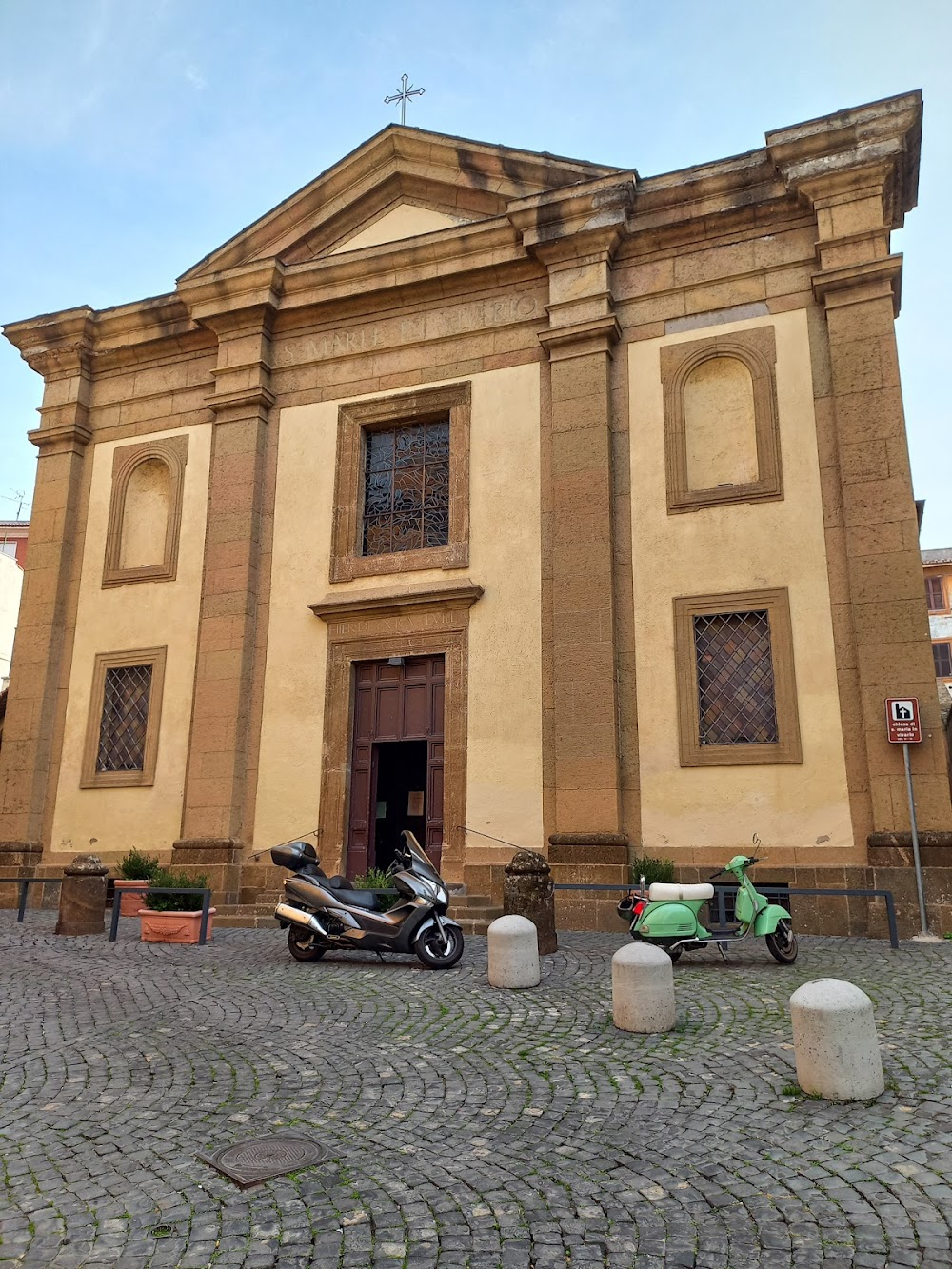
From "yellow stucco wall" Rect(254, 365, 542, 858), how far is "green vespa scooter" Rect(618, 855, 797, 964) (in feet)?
13.5

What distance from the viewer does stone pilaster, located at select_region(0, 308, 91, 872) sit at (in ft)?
50.3

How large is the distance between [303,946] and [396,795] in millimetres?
5078

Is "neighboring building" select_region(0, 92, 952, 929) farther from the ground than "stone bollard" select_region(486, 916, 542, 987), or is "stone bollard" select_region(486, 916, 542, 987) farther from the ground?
"neighboring building" select_region(0, 92, 952, 929)

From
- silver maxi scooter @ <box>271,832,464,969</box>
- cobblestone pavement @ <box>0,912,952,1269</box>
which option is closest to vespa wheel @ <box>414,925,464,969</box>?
silver maxi scooter @ <box>271,832,464,969</box>

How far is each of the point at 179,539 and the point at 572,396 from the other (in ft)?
22.5

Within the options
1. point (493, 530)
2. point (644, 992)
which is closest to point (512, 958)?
point (644, 992)

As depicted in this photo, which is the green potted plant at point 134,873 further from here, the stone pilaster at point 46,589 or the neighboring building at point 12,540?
the neighboring building at point 12,540

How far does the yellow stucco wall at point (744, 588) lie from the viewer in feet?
36.6

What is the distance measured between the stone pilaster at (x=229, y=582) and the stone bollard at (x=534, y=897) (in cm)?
595

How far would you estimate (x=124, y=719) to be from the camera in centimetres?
1538

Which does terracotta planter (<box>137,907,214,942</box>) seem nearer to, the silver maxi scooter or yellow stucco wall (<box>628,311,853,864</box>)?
the silver maxi scooter

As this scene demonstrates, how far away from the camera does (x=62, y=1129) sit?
4.40 m

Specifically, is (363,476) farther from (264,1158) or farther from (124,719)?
(264,1158)

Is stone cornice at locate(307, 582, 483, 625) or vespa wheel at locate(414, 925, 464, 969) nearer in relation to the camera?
vespa wheel at locate(414, 925, 464, 969)
